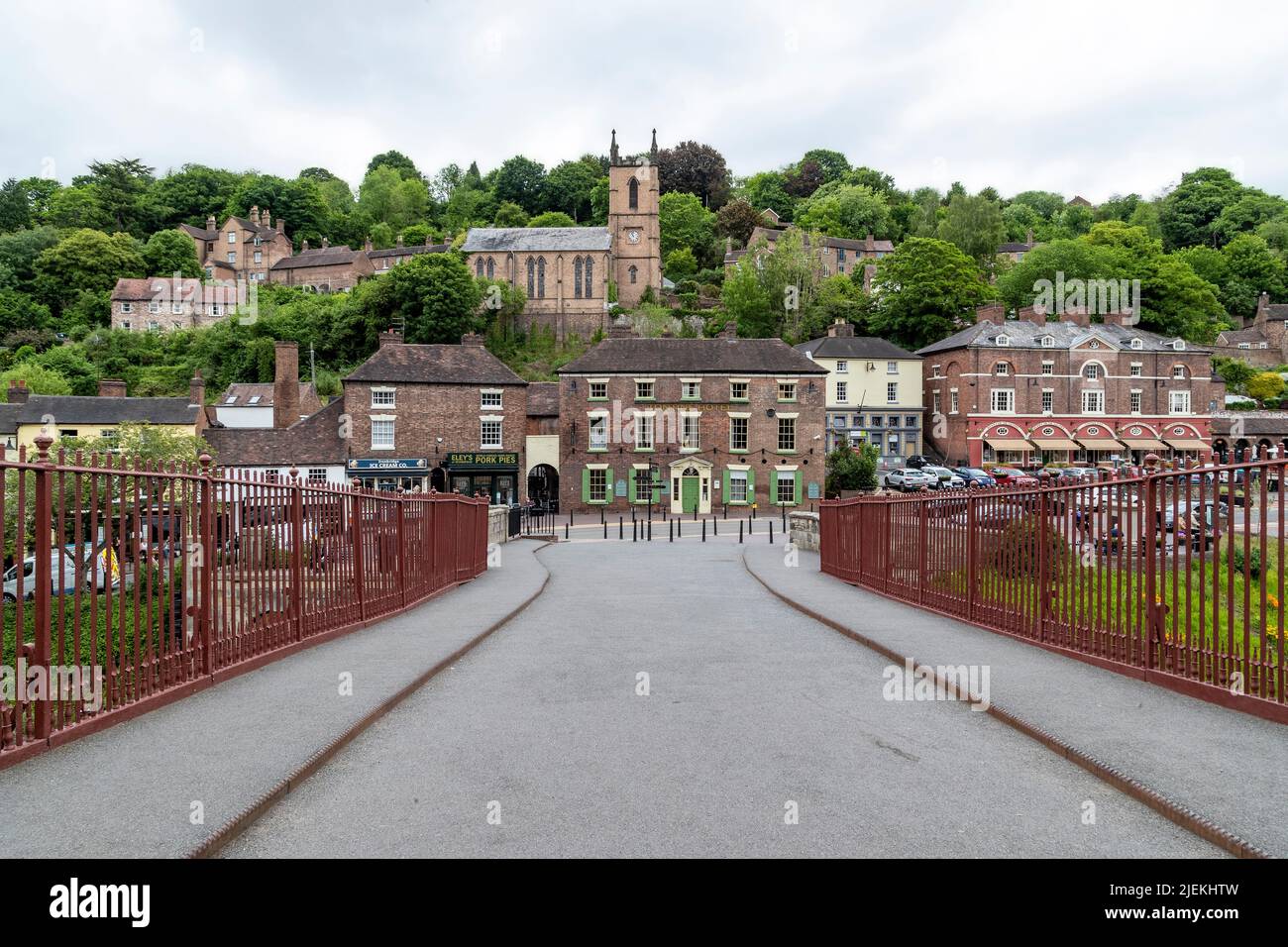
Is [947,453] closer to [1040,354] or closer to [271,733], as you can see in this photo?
[1040,354]

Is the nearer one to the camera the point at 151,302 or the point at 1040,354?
the point at 1040,354

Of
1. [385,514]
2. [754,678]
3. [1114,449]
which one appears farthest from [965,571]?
[1114,449]

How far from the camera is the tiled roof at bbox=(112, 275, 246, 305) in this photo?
8244 cm

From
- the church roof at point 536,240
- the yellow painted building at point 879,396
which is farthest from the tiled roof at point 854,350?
the church roof at point 536,240

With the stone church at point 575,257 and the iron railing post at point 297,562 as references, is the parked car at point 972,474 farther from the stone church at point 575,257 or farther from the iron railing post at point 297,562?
the iron railing post at point 297,562

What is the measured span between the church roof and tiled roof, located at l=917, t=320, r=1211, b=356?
3698 cm

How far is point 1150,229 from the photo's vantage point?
10431cm

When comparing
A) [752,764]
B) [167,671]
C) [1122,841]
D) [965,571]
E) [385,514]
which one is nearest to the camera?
[1122,841]

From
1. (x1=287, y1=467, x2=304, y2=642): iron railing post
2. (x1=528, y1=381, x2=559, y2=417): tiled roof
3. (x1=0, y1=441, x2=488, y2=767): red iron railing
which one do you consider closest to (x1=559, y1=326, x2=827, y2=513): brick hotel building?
(x1=528, y1=381, x2=559, y2=417): tiled roof

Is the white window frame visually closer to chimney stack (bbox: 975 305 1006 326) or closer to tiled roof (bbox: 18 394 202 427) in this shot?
tiled roof (bbox: 18 394 202 427)

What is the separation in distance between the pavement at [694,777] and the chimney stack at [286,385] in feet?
148

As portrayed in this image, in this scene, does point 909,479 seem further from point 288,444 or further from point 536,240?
point 536,240

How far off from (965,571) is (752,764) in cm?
712

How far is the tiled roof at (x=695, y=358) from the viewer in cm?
4675
